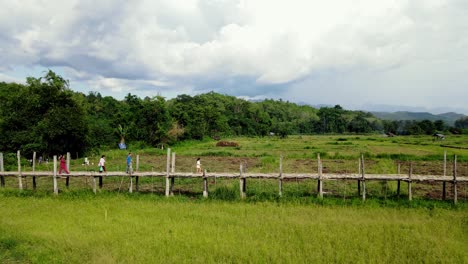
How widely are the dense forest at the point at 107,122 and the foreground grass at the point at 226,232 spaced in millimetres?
17223

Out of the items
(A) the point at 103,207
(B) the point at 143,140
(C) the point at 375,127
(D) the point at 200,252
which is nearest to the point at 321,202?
(D) the point at 200,252

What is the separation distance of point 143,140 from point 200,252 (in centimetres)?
3954

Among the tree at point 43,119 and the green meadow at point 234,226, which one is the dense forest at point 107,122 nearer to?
the tree at point 43,119

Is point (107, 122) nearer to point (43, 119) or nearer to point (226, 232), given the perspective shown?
point (43, 119)

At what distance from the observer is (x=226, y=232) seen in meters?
10.2

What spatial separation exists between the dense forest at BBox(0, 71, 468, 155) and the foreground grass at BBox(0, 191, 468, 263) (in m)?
17.2

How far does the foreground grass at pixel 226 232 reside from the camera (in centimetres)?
845

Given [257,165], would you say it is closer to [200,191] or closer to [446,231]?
[200,191]

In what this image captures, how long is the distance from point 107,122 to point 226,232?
141ft

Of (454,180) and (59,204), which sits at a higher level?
(454,180)

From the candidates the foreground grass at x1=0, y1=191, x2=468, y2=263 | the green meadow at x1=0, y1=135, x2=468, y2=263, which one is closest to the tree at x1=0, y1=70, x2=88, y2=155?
the green meadow at x1=0, y1=135, x2=468, y2=263

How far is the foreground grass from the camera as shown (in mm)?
8453

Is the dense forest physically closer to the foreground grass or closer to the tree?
the tree

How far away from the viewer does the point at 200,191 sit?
16594mm
